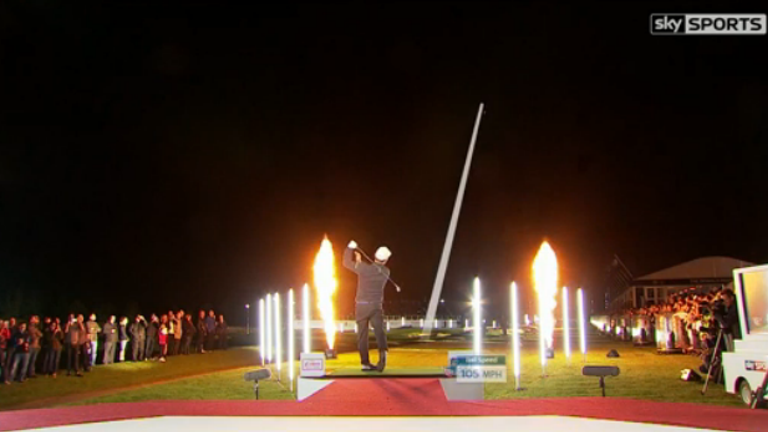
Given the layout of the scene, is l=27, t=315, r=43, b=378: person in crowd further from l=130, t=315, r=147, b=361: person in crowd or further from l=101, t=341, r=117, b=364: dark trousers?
l=130, t=315, r=147, b=361: person in crowd

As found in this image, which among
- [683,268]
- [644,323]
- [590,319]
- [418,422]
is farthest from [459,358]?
[590,319]

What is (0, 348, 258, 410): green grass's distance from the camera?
1820 cm

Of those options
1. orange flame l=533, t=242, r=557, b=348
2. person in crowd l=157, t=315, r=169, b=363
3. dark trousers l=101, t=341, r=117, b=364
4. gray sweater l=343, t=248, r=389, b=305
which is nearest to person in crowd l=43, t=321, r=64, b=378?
dark trousers l=101, t=341, r=117, b=364

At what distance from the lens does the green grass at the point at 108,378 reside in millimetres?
18203

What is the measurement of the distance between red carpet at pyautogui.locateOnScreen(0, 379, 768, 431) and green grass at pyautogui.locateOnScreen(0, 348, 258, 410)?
513 centimetres

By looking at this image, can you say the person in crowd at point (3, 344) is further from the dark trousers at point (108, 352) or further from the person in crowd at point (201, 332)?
the person in crowd at point (201, 332)

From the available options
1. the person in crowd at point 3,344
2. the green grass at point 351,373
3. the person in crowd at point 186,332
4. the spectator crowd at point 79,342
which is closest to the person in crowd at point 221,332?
the spectator crowd at point 79,342

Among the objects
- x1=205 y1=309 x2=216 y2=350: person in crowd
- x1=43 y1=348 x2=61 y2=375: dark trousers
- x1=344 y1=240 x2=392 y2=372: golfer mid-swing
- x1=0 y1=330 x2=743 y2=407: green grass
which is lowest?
x1=0 y1=330 x2=743 y2=407: green grass

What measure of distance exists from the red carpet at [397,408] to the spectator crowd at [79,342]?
873cm

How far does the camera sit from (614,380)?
19078 millimetres

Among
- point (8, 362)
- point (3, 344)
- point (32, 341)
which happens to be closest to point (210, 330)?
point (32, 341)

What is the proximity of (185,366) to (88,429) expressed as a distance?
607 inches

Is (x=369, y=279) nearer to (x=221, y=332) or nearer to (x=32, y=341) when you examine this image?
(x=32, y=341)

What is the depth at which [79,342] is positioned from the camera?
23.4m
